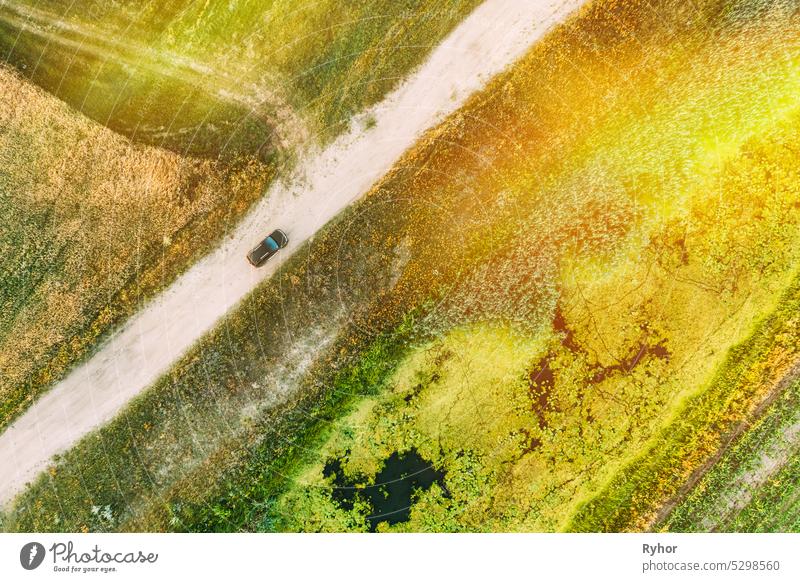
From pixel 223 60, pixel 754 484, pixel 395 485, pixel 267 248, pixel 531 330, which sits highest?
pixel 223 60

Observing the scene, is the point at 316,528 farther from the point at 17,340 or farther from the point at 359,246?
the point at 17,340
